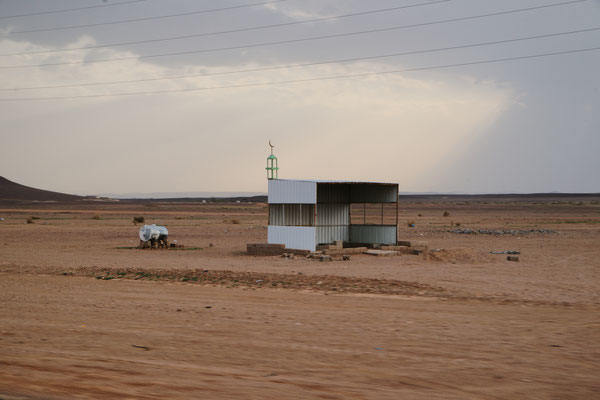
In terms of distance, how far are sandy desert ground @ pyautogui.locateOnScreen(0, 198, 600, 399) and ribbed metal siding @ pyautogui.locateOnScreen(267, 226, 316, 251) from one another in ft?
17.7

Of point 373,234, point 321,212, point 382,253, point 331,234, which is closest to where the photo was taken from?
point 382,253

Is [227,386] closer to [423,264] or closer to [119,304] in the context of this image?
[119,304]

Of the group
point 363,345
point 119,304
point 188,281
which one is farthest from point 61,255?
point 363,345

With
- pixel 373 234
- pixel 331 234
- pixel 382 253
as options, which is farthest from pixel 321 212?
pixel 382 253

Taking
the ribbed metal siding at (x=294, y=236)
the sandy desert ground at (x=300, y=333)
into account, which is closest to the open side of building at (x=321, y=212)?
the ribbed metal siding at (x=294, y=236)

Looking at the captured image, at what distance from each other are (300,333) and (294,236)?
1750 cm

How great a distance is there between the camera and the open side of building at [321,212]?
2708 cm

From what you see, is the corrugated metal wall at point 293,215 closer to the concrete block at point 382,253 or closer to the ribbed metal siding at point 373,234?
the concrete block at point 382,253

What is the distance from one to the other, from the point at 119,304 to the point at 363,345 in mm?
6501

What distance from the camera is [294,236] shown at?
2744 cm

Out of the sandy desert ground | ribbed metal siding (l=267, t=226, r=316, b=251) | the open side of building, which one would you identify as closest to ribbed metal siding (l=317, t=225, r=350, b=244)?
the open side of building

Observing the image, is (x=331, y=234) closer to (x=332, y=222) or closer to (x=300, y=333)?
(x=332, y=222)

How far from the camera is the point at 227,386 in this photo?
22.8ft

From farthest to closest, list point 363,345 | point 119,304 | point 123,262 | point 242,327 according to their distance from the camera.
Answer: point 123,262 < point 119,304 < point 242,327 < point 363,345
